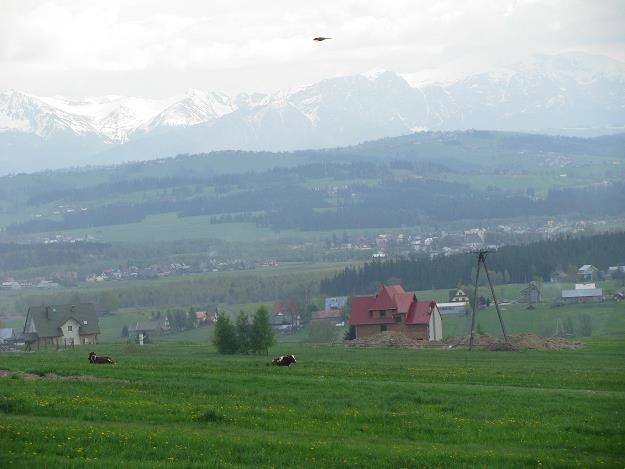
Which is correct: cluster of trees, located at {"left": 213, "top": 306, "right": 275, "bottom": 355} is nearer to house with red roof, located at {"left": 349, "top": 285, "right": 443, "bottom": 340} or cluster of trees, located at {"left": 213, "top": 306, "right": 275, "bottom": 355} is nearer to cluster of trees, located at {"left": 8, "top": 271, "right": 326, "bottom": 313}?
house with red roof, located at {"left": 349, "top": 285, "right": 443, "bottom": 340}

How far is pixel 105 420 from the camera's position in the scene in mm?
29844

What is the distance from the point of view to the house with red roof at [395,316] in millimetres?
96125

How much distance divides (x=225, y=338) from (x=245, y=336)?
1174 mm

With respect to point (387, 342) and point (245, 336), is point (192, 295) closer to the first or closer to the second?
point (387, 342)

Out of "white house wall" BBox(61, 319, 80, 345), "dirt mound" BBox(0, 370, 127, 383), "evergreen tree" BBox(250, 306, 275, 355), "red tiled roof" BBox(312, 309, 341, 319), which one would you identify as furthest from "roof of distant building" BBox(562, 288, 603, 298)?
"dirt mound" BBox(0, 370, 127, 383)

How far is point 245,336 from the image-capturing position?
70.1m

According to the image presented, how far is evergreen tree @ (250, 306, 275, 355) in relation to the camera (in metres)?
69.1

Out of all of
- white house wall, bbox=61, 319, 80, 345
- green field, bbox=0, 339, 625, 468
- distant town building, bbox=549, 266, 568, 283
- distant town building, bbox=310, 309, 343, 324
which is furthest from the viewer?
distant town building, bbox=549, 266, 568, 283

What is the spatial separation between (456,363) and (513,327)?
60253 millimetres

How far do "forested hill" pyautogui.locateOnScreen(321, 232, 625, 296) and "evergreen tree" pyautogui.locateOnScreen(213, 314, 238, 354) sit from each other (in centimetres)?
10493

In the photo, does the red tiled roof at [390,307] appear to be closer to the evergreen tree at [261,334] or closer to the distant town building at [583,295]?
the evergreen tree at [261,334]

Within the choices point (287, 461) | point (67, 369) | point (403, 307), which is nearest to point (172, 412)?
point (287, 461)

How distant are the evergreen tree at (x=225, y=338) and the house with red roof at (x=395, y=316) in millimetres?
27821

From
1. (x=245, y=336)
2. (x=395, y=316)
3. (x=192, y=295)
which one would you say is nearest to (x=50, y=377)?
(x=245, y=336)
